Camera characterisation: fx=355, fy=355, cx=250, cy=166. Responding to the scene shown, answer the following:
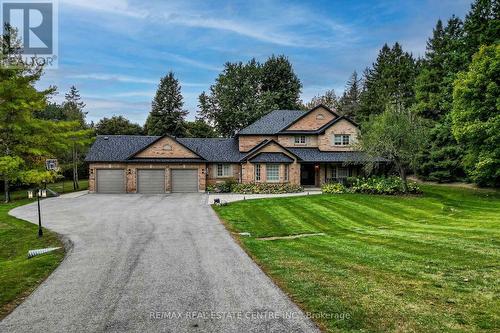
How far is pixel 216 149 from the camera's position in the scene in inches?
1473

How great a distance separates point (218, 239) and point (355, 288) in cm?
724

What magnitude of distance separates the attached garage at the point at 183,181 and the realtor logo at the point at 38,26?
835 inches

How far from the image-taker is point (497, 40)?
32.0 m

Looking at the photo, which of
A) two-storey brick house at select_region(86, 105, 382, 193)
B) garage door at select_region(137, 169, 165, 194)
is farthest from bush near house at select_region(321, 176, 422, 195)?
garage door at select_region(137, 169, 165, 194)

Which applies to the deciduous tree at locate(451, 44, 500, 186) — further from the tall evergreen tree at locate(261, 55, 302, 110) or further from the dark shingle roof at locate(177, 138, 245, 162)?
the tall evergreen tree at locate(261, 55, 302, 110)

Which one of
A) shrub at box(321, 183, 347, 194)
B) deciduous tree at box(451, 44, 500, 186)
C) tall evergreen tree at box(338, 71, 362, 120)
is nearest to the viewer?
deciduous tree at box(451, 44, 500, 186)

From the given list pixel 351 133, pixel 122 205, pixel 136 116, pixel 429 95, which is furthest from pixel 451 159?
pixel 136 116

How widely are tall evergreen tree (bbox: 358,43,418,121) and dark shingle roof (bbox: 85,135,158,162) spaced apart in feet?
112

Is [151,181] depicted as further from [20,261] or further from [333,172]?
[20,261]

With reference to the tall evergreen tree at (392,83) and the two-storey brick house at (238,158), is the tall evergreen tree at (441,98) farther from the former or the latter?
the two-storey brick house at (238,158)

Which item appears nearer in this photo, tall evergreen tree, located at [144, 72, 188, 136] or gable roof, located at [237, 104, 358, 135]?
gable roof, located at [237, 104, 358, 135]

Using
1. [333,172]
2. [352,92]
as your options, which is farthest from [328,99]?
[333,172]

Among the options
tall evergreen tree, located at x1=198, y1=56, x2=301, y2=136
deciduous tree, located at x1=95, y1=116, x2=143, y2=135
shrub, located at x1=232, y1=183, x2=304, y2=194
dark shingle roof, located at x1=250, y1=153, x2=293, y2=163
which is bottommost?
shrub, located at x1=232, y1=183, x2=304, y2=194

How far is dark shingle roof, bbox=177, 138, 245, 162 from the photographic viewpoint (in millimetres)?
35562
